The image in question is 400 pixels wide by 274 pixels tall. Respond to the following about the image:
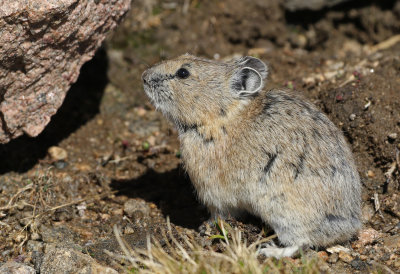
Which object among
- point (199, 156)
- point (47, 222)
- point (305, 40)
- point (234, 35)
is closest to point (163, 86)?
point (199, 156)

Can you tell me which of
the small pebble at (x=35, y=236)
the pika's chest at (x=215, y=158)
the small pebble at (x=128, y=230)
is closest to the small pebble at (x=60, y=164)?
the small pebble at (x=35, y=236)

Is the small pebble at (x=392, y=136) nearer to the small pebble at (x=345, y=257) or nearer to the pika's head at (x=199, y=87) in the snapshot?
the small pebble at (x=345, y=257)

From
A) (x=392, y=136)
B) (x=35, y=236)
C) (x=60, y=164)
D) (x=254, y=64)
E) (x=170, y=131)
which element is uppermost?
(x=254, y=64)

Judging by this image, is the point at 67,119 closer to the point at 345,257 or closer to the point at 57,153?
the point at 57,153

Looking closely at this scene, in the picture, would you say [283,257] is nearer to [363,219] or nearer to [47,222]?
[363,219]

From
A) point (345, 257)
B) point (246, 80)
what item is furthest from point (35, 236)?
point (345, 257)

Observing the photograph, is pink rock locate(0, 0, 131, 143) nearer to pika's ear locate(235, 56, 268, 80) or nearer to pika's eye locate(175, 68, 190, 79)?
pika's eye locate(175, 68, 190, 79)
